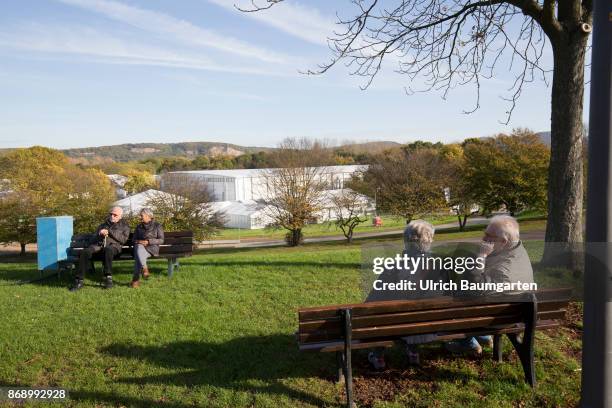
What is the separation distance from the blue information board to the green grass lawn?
101 cm

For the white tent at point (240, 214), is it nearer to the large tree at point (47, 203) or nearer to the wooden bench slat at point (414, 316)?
the large tree at point (47, 203)

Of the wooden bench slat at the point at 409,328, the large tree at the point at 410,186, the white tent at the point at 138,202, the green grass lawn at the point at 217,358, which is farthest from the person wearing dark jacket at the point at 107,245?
the large tree at the point at 410,186

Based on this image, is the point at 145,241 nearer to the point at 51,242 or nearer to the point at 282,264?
the point at 51,242

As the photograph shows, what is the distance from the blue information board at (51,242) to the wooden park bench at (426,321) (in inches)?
235

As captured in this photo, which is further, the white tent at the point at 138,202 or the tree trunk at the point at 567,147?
the white tent at the point at 138,202

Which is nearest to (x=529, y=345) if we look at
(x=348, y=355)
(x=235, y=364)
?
(x=348, y=355)

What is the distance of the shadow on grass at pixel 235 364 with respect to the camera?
4012 mm

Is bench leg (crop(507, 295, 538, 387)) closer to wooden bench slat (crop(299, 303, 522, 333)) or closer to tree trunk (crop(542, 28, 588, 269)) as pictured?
wooden bench slat (crop(299, 303, 522, 333))

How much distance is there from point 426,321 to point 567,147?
394 cm

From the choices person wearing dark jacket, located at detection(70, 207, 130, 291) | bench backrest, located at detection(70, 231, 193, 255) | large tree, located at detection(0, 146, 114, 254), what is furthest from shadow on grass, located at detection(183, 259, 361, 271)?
large tree, located at detection(0, 146, 114, 254)

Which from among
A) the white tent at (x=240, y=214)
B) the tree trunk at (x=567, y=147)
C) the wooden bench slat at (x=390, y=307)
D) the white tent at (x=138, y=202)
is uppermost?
the tree trunk at (x=567, y=147)

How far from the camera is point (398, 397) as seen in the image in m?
3.69

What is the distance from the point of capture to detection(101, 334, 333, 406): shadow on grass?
4012 mm

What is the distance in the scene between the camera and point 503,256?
4.00 metres
